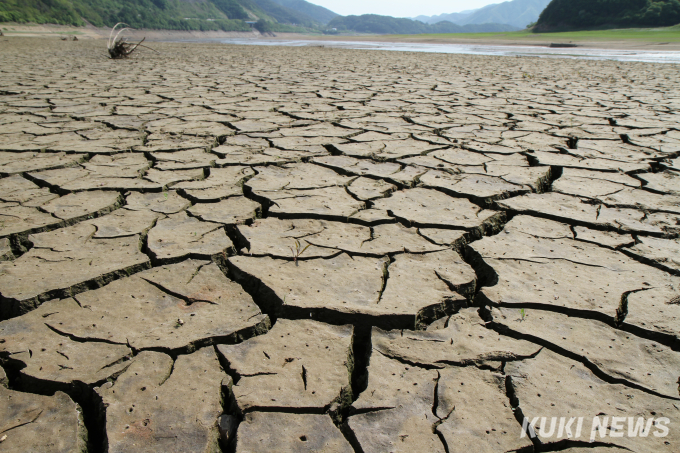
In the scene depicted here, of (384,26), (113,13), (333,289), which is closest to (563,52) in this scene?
(333,289)

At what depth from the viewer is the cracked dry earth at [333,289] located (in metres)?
0.88

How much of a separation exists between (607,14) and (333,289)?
1537 inches

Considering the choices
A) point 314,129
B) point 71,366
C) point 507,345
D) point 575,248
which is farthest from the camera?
point 314,129

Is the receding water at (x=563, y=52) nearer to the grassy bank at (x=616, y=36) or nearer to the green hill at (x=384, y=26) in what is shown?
the grassy bank at (x=616, y=36)

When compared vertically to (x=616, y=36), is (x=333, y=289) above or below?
below

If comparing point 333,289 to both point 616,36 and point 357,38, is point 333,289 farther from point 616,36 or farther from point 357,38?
point 357,38

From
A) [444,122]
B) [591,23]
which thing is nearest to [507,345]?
[444,122]

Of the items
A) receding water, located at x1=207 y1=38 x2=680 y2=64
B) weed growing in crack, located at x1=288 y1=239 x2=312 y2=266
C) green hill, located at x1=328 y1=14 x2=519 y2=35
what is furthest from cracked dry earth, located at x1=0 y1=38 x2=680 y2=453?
green hill, located at x1=328 y1=14 x2=519 y2=35

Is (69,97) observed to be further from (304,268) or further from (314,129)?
(304,268)

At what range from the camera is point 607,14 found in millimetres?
32094

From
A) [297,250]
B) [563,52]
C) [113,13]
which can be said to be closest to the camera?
[297,250]

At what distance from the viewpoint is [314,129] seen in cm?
312

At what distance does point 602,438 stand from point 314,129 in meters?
2.59

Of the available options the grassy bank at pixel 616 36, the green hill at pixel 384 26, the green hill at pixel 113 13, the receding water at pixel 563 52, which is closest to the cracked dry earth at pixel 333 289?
the receding water at pixel 563 52
